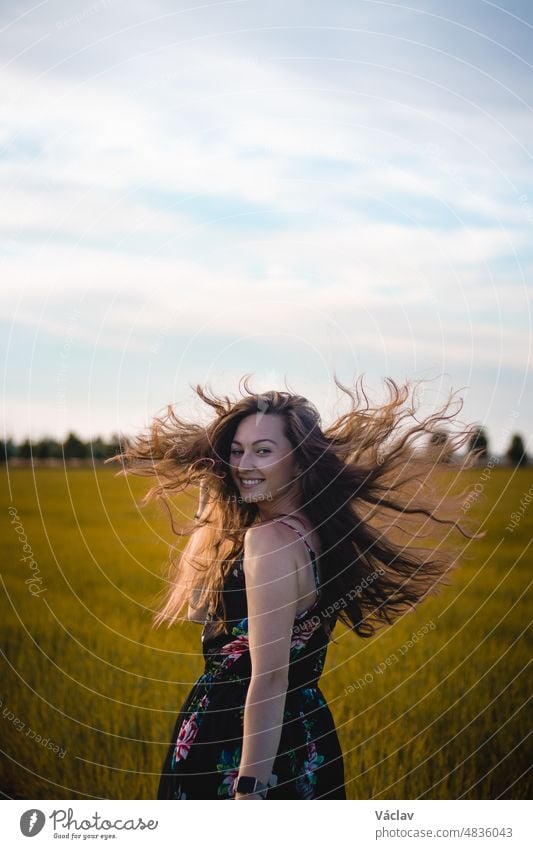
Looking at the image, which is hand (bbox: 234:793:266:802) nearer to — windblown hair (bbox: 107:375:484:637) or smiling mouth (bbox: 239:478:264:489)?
windblown hair (bbox: 107:375:484:637)

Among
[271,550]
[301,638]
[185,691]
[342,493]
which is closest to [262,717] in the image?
[301,638]

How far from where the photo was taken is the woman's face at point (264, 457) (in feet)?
9.08

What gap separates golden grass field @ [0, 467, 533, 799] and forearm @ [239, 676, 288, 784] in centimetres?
102

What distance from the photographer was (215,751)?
106 inches

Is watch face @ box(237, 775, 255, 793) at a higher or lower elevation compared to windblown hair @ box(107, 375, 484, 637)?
lower

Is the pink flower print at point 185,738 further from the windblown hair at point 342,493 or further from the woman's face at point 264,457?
the woman's face at point 264,457

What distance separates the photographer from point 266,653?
236cm

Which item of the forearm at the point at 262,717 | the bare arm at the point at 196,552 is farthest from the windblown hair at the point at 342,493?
the forearm at the point at 262,717

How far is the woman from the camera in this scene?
242cm

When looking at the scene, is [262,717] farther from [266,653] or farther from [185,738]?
[185,738]

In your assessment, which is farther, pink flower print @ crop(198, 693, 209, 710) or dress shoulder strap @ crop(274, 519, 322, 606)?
pink flower print @ crop(198, 693, 209, 710)
